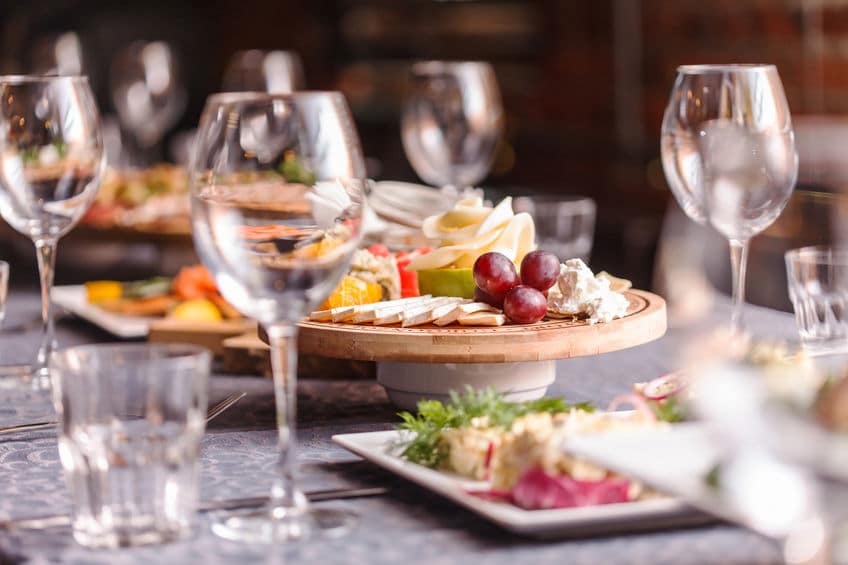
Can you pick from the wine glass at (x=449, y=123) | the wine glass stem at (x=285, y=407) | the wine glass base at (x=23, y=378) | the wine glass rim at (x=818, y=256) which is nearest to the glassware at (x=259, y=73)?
the wine glass at (x=449, y=123)

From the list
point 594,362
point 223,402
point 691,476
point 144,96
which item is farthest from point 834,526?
point 144,96

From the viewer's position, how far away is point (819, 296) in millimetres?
1439

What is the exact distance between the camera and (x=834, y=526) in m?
0.73

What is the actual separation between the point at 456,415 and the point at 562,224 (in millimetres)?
1167

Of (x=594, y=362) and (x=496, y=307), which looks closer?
(x=496, y=307)

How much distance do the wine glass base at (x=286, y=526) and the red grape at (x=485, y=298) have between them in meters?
0.44

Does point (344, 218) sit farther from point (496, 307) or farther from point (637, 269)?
point (637, 269)

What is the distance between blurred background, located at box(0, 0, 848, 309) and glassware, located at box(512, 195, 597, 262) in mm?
283

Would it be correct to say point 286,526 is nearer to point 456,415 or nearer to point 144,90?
point 456,415

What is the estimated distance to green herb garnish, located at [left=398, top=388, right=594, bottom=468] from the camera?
104cm

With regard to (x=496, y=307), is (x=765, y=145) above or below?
above

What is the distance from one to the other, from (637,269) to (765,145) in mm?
2829

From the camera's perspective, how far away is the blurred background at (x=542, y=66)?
4.19 meters

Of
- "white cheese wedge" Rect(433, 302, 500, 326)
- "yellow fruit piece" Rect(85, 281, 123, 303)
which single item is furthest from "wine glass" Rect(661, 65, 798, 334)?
"yellow fruit piece" Rect(85, 281, 123, 303)
